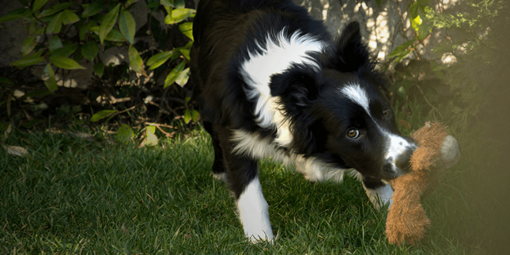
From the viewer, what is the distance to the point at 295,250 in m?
2.29

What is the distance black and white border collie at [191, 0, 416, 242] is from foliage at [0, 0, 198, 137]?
860 mm

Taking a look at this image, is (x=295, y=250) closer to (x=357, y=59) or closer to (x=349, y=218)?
(x=349, y=218)

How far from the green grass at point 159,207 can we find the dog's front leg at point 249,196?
8 cm

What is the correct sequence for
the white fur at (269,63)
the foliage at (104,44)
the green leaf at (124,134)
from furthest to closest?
the green leaf at (124,134)
the foliage at (104,44)
the white fur at (269,63)

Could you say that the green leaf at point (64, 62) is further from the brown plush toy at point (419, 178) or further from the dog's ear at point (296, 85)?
the brown plush toy at point (419, 178)

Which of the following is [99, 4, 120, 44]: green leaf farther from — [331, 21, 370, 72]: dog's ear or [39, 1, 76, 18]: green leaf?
[331, 21, 370, 72]: dog's ear

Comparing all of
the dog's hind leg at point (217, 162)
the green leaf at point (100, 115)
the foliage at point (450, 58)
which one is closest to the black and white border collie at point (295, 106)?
the foliage at point (450, 58)

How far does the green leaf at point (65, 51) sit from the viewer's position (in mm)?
3371

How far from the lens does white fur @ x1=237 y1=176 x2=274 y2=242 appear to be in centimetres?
245

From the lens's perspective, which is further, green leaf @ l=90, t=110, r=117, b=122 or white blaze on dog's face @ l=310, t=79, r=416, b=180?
green leaf @ l=90, t=110, r=117, b=122

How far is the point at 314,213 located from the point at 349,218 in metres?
0.21

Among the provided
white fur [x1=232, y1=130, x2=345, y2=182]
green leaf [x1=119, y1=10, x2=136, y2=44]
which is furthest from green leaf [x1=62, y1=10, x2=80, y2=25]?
white fur [x1=232, y1=130, x2=345, y2=182]

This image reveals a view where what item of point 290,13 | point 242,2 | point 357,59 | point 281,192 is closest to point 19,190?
point 281,192

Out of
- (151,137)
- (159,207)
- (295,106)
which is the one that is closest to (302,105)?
(295,106)
